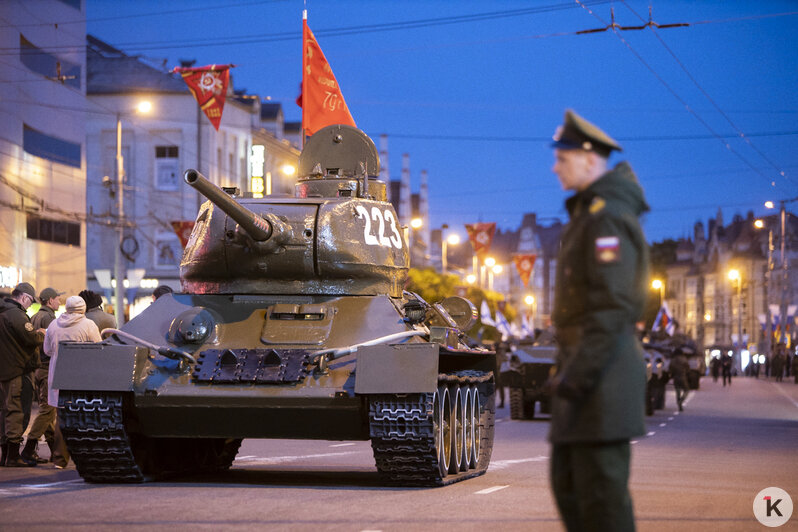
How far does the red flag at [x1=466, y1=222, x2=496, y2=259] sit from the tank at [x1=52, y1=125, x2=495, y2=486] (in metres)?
38.7

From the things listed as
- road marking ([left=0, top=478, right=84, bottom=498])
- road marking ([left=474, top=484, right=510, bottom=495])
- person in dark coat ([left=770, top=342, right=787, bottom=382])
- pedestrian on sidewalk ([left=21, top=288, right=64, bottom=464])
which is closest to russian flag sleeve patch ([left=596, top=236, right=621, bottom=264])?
road marking ([left=474, top=484, right=510, bottom=495])

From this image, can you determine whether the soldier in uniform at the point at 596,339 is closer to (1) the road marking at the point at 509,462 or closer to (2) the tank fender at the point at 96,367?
(2) the tank fender at the point at 96,367

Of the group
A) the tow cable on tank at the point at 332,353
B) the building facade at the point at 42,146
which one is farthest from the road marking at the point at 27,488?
the building facade at the point at 42,146

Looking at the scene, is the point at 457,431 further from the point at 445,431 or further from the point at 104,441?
the point at 104,441

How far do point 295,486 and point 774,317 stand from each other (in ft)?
245

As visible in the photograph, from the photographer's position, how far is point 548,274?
154 meters

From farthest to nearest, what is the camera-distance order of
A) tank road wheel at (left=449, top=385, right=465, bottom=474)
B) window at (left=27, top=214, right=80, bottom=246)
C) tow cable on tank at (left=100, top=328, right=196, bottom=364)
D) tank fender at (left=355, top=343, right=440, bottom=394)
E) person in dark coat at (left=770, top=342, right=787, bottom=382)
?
person in dark coat at (left=770, top=342, right=787, bottom=382) < window at (left=27, top=214, right=80, bottom=246) < tank road wheel at (left=449, top=385, right=465, bottom=474) < tow cable on tank at (left=100, top=328, right=196, bottom=364) < tank fender at (left=355, top=343, right=440, bottom=394)

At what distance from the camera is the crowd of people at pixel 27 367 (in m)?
14.4

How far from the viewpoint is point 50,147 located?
44062mm

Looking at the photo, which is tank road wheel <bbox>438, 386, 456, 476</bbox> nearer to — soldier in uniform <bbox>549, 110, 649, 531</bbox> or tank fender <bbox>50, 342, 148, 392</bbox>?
tank fender <bbox>50, 342, 148, 392</bbox>

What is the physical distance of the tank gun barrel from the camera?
12162mm

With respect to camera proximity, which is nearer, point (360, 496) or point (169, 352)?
point (360, 496)

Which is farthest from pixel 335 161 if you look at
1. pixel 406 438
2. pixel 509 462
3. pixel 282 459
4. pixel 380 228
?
pixel 406 438

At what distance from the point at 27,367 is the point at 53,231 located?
30341 mm
